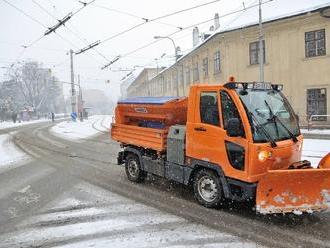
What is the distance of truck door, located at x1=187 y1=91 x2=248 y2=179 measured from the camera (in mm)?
7195

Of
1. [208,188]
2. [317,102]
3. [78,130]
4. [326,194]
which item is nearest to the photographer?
[326,194]

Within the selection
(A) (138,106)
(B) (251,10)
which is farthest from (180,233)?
(B) (251,10)

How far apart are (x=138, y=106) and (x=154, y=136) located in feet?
4.12

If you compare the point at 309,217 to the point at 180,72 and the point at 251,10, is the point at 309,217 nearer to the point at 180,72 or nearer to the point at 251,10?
the point at 251,10

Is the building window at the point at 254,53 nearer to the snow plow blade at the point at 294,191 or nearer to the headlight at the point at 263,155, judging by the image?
the headlight at the point at 263,155

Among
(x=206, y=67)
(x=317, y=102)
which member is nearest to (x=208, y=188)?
(x=317, y=102)

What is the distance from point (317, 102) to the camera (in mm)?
26609

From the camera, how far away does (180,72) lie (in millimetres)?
51594

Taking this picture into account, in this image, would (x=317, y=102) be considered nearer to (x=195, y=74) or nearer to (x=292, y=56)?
(x=292, y=56)

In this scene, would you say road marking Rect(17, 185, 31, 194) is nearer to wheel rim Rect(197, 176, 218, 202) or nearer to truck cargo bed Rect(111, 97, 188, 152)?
truck cargo bed Rect(111, 97, 188, 152)

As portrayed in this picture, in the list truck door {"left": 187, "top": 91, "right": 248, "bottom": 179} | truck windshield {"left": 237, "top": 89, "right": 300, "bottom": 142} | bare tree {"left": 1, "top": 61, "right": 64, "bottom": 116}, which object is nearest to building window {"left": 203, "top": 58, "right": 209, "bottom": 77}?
truck windshield {"left": 237, "top": 89, "right": 300, "bottom": 142}

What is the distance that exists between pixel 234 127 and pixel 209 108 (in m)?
0.91

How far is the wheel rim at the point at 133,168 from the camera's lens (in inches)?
405

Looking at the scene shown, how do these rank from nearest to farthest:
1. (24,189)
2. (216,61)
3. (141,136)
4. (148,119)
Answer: (141,136) → (148,119) → (24,189) → (216,61)
